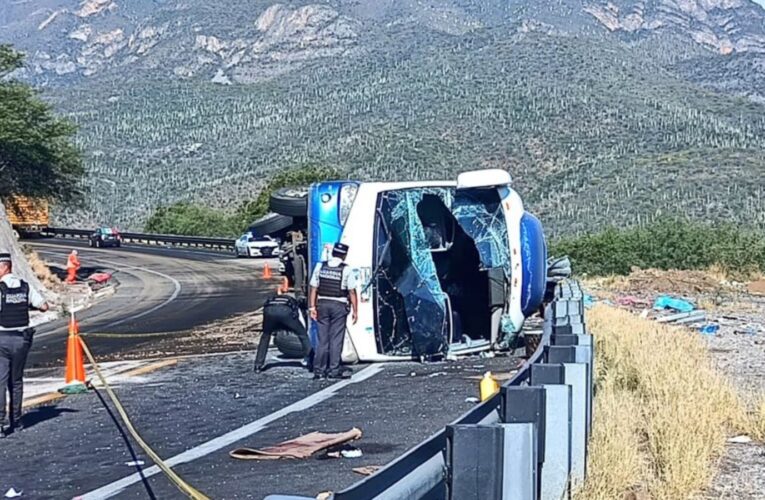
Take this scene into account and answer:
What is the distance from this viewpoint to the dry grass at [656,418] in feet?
23.1

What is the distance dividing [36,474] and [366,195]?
20.5 ft

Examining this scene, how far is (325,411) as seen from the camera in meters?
11.5

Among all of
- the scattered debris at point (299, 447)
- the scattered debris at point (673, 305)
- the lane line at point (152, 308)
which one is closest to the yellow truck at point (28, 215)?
the lane line at point (152, 308)

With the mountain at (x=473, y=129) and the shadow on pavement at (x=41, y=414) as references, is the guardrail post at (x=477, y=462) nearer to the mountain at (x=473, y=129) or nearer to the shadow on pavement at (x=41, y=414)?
the shadow on pavement at (x=41, y=414)

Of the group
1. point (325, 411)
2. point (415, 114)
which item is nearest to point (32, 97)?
point (325, 411)

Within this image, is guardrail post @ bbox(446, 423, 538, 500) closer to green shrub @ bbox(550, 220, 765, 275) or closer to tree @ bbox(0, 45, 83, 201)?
green shrub @ bbox(550, 220, 765, 275)

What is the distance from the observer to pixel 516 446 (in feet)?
15.9

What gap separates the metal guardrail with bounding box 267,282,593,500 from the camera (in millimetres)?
4191

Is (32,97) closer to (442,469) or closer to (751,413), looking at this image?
(751,413)

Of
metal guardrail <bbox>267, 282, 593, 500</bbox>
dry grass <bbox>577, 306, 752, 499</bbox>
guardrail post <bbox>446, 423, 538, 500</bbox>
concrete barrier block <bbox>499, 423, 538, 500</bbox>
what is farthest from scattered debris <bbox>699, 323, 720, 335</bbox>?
guardrail post <bbox>446, 423, 538, 500</bbox>

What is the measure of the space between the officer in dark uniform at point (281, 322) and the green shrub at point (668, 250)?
21.9 m

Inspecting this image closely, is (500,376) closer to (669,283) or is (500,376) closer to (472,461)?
(472,461)

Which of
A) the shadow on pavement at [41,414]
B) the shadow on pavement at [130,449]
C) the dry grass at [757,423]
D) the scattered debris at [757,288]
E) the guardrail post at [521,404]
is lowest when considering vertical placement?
the scattered debris at [757,288]

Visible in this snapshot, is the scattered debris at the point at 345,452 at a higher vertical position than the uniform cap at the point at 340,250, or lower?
lower
